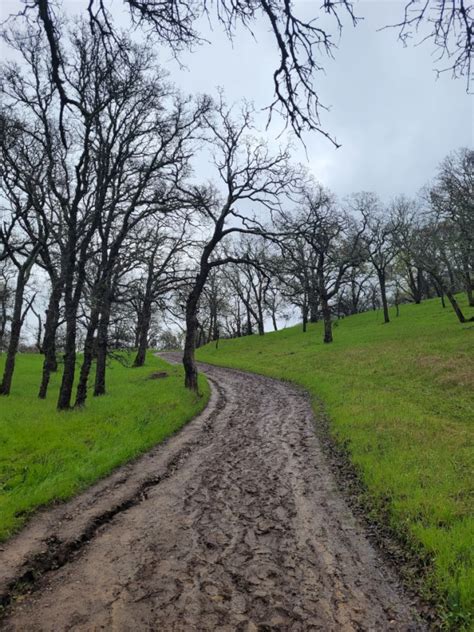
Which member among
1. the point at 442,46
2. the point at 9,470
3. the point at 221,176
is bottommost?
the point at 9,470

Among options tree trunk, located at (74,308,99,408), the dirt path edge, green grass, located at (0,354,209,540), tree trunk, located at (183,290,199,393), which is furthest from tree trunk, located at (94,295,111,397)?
the dirt path edge

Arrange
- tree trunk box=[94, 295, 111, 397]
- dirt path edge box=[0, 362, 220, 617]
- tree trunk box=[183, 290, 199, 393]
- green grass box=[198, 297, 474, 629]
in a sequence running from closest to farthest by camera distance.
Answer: dirt path edge box=[0, 362, 220, 617], green grass box=[198, 297, 474, 629], tree trunk box=[94, 295, 111, 397], tree trunk box=[183, 290, 199, 393]

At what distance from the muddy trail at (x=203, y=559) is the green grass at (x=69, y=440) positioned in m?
0.40

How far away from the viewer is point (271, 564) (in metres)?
4.29

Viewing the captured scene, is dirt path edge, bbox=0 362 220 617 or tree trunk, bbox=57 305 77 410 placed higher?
tree trunk, bbox=57 305 77 410

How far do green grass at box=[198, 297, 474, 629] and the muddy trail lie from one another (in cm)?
58

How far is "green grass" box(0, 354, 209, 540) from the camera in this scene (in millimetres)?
6062

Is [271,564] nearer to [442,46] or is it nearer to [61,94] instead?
[442,46]

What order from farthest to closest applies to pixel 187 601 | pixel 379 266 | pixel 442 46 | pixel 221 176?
pixel 379 266
pixel 221 176
pixel 187 601
pixel 442 46

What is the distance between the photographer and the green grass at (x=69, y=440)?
6062 mm

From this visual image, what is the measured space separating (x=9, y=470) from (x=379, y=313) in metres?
48.8

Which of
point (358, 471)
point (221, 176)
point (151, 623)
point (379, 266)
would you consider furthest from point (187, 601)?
point (379, 266)

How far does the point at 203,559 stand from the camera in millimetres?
4375

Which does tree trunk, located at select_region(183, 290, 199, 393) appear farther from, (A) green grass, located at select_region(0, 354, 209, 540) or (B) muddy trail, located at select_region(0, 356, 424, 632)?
(B) muddy trail, located at select_region(0, 356, 424, 632)
